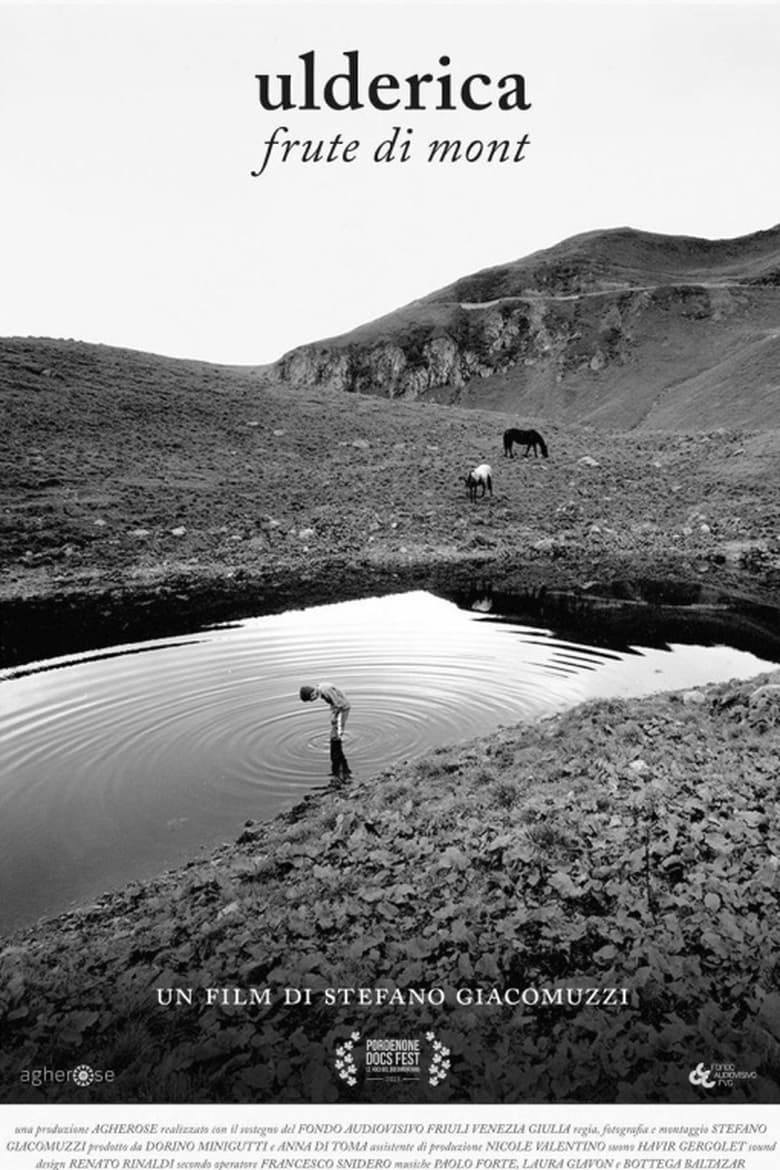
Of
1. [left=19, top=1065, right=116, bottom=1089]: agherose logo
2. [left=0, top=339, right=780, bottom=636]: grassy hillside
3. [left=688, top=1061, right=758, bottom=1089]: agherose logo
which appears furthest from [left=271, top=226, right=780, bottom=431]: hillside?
[left=19, top=1065, right=116, bottom=1089]: agherose logo

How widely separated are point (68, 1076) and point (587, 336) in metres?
112

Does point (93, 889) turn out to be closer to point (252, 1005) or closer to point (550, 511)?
point (252, 1005)

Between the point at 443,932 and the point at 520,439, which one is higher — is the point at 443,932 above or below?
below

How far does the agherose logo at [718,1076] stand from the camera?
4.30 m

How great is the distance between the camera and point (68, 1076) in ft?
15.2

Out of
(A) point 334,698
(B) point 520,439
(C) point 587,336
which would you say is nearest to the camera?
(A) point 334,698

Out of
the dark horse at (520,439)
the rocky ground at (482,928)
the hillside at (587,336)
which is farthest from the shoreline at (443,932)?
the hillside at (587,336)

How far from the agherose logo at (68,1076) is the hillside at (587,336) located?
232ft

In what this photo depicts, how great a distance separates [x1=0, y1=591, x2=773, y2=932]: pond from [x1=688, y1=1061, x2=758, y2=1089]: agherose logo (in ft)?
18.3

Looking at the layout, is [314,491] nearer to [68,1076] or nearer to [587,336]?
[68,1076]

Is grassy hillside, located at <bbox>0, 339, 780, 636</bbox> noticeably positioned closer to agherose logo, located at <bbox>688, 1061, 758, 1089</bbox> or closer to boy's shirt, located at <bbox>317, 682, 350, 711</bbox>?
boy's shirt, located at <bbox>317, 682, 350, 711</bbox>

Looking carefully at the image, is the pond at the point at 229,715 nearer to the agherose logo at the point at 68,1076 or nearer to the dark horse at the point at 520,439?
the agherose logo at the point at 68,1076

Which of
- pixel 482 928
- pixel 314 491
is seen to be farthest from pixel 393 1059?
pixel 314 491
